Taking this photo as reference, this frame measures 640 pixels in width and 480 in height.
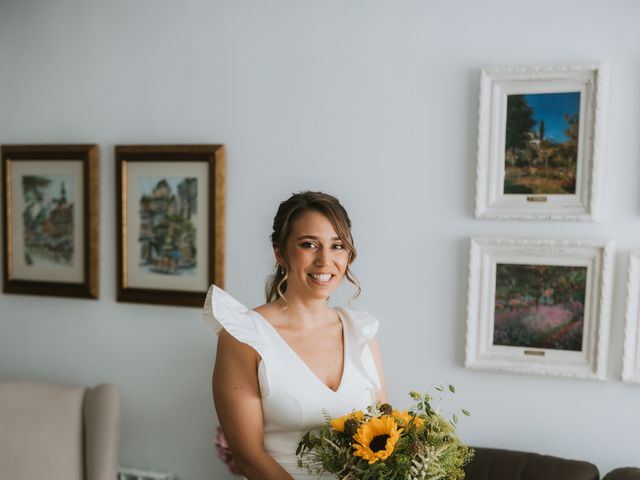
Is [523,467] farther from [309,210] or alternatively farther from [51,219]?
[51,219]

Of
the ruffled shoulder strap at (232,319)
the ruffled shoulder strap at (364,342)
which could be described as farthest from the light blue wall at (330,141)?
the ruffled shoulder strap at (232,319)

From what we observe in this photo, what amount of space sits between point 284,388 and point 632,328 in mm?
1327

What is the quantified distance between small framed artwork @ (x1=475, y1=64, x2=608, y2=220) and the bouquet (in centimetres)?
104

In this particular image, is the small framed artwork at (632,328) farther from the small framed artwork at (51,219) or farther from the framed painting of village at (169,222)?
the small framed artwork at (51,219)

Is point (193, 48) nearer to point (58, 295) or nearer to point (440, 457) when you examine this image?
point (58, 295)

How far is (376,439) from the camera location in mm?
1433

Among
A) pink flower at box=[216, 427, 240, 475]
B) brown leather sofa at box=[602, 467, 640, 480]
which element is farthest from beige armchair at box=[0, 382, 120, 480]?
brown leather sofa at box=[602, 467, 640, 480]

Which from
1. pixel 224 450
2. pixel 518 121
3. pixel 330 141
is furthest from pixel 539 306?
pixel 224 450

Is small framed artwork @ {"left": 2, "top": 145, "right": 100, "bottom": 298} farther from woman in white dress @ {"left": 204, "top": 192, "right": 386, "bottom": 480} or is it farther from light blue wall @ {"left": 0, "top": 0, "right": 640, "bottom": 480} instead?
woman in white dress @ {"left": 204, "top": 192, "right": 386, "bottom": 480}

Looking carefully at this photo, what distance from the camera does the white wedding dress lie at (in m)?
1.77

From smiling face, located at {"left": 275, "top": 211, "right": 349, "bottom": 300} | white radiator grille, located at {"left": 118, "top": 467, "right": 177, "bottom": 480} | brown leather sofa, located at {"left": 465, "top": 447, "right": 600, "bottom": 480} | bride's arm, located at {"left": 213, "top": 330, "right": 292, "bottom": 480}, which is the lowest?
white radiator grille, located at {"left": 118, "top": 467, "right": 177, "bottom": 480}

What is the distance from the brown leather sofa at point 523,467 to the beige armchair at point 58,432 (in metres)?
1.52

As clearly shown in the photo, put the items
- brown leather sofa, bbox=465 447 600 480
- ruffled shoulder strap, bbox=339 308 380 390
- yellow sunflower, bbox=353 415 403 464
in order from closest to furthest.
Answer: yellow sunflower, bbox=353 415 403 464 → ruffled shoulder strap, bbox=339 308 380 390 → brown leather sofa, bbox=465 447 600 480

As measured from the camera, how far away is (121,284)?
281cm
